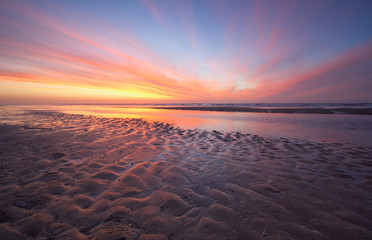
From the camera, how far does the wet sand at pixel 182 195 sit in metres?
2.45

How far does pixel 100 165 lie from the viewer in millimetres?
5090

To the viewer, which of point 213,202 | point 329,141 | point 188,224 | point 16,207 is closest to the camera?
point 188,224

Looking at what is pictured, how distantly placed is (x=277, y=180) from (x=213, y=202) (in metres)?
2.31

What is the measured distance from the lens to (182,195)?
3.49m

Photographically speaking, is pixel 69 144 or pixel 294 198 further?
pixel 69 144

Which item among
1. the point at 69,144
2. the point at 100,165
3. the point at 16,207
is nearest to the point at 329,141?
the point at 100,165

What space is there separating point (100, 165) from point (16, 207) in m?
2.25

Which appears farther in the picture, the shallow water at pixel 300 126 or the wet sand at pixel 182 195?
the shallow water at pixel 300 126

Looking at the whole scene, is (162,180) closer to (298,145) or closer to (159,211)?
(159,211)

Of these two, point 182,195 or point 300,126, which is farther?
point 300,126

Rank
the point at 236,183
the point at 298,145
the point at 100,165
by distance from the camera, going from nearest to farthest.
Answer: the point at 236,183, the point at 100,165, the point at 298,145

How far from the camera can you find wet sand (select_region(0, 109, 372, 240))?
2448 mm

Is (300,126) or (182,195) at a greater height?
(300,126)

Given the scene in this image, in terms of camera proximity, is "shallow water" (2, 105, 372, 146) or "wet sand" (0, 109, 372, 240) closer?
"wet sand" (0, 109, 372, 240)
